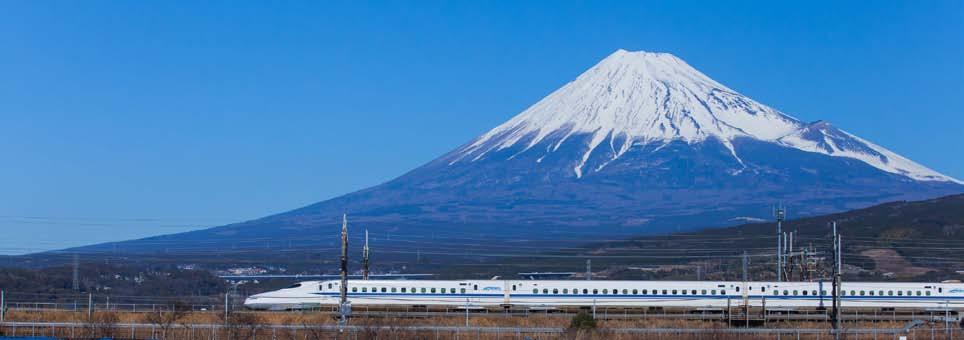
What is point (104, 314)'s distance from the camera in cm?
6650

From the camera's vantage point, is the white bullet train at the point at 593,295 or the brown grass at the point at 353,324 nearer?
the brown grass at the point at 353,324

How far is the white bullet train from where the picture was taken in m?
76.6

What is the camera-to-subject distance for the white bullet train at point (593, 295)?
76.6m

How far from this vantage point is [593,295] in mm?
78312

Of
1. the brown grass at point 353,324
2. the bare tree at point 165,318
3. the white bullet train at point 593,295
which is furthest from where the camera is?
the white bullet train at point 593,295

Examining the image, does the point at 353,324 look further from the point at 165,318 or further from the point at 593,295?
the point at 593,295

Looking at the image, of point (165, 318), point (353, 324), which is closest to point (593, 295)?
point (353, 324)

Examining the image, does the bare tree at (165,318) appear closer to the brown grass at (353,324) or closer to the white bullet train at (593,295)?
the brown grass at (353,324)

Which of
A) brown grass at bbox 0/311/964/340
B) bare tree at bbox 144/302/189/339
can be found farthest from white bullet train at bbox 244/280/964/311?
bare tree at bbox 144/302/189/339

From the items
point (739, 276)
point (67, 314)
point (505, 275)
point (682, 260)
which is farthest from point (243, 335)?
point (682, 260)

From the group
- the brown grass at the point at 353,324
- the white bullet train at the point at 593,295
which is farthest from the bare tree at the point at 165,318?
the white bullet train at the point at 593,295

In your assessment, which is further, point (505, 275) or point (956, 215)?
point (956, 215)

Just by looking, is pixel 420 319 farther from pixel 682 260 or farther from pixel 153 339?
pixel 682 260

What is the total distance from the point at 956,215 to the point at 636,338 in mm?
116350
